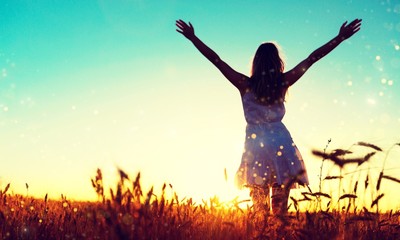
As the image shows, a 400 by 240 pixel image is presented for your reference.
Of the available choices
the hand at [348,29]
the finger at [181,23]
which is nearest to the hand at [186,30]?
the finger at [181,23]

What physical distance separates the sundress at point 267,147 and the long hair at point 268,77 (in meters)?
0.09

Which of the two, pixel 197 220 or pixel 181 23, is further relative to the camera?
pixel 181 23

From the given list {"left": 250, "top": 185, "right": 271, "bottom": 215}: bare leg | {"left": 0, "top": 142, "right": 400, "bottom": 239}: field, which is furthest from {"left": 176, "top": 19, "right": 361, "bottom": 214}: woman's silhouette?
{"left": 0, "top": 142, "right": 400, "bottom": 239}: field

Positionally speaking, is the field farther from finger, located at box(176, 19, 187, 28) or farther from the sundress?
finger, located at box(176, 19, 187, 28)

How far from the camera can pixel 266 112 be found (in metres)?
5.13

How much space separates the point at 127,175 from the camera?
6.13ft

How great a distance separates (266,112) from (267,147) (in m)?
0.43

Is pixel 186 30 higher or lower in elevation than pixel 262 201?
higher

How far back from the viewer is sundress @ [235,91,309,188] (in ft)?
16.7

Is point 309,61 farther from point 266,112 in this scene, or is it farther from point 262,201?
point 262,201

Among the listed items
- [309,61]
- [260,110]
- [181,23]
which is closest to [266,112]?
[260,110]

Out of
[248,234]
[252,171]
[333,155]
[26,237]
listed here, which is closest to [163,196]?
[248,234]

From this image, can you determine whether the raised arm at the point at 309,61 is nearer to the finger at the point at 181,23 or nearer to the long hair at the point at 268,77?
the long hair at the point at 268,77

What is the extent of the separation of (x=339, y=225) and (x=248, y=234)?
719 mm
